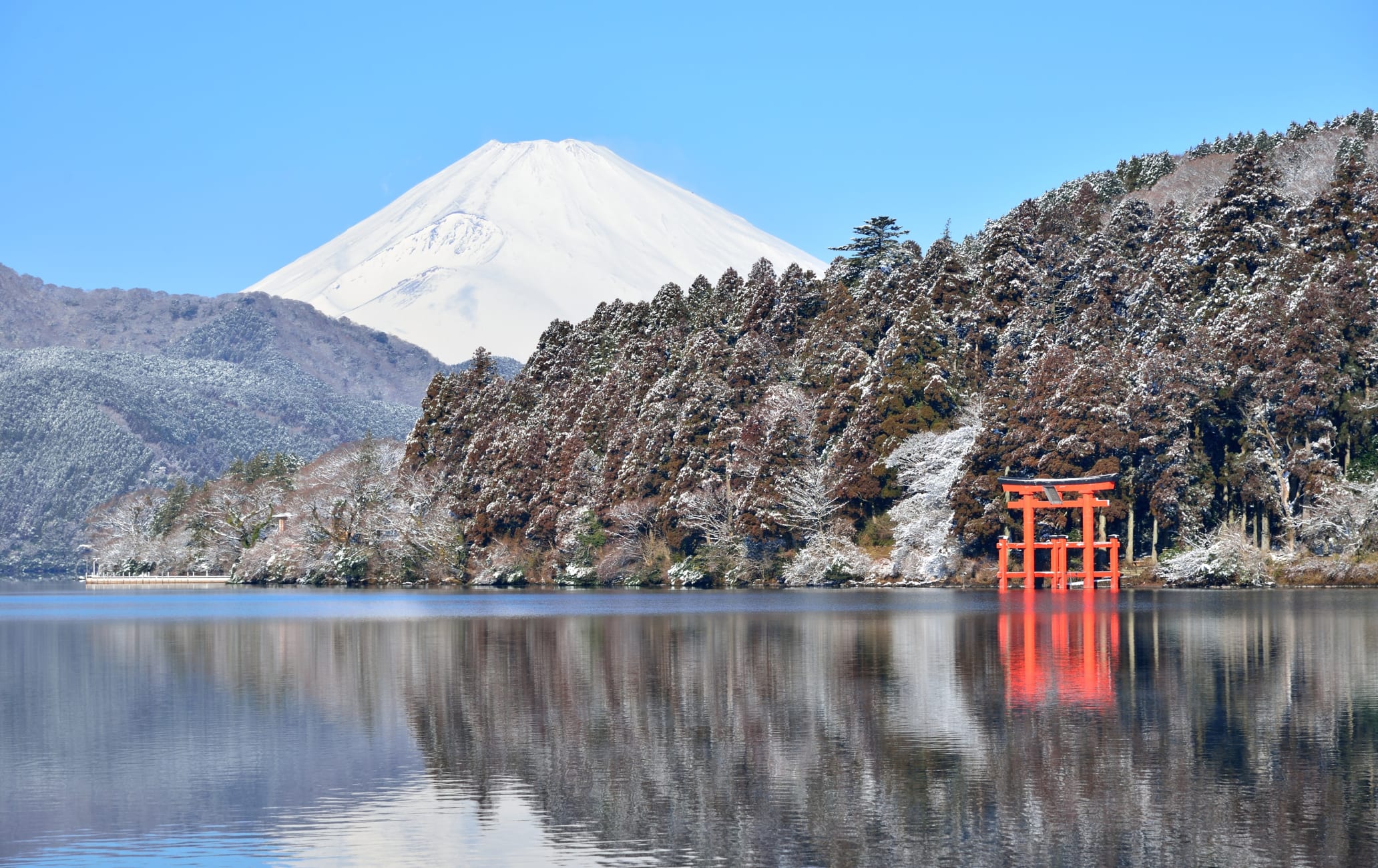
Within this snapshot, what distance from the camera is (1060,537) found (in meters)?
61.4

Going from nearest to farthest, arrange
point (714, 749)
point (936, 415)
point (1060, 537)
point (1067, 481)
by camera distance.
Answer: point (714, 749), point (1067, 481), point (1060, 537), point (936, 415)

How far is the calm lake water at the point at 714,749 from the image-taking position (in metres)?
14.7

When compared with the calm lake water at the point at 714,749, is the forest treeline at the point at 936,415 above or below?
above

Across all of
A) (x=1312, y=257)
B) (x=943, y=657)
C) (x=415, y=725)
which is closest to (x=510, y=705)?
(x=415, y=725)

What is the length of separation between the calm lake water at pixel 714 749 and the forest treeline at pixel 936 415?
78.4 ft

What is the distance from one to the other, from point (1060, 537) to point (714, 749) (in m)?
44.0

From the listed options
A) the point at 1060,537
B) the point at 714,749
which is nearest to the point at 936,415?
the point at 1060,537

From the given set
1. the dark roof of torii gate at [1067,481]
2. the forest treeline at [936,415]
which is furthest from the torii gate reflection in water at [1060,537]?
the forest treeline at [936,415]

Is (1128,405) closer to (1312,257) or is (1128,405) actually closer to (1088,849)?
(1312,257)

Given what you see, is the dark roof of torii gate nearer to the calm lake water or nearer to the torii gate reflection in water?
the torii gate reflection in water

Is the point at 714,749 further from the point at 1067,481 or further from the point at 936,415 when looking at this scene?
the point at 936,415

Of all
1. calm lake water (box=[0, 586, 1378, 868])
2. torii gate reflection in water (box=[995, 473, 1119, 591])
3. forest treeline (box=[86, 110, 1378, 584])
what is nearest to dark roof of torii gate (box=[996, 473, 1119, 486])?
torii gate reflection in water (box=[995, 473, 1119, 591])

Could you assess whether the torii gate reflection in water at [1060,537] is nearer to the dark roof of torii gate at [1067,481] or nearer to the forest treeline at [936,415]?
the dark roof of torii gate at [1067,481]

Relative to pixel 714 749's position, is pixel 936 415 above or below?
above
